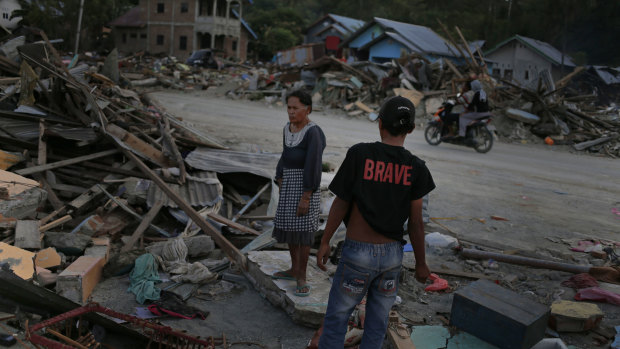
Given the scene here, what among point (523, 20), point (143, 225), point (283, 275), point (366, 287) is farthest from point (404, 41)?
point (366, 287)

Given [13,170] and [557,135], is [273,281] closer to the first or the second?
[13,170]

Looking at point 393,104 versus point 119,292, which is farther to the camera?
point 119,292

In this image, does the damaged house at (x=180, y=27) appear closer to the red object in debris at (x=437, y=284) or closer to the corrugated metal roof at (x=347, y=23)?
the corrugated metal roof at (x=347, y=23)

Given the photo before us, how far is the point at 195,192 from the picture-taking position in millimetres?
5969

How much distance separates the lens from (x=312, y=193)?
12.5ft

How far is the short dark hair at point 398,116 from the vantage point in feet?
8.13

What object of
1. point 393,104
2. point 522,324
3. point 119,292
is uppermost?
point 393,104

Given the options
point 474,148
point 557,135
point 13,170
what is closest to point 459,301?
point 13,170

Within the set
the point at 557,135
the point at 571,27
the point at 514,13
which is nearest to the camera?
the point at 557,135

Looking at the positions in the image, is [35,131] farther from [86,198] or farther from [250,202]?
[250,202]

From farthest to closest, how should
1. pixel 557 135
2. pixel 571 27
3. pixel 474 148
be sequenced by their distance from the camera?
pixel 571 27 → pixel 557 135 → pixel 474 148

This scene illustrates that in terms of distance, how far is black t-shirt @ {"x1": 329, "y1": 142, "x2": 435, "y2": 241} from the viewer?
2475mm

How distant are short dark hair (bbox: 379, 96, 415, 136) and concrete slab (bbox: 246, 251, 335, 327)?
1.76 m

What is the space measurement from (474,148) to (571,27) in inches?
1484
